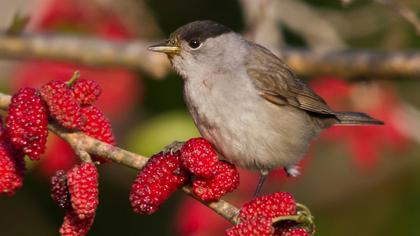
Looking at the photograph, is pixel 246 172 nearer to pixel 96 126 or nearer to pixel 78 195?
pixel 96 126

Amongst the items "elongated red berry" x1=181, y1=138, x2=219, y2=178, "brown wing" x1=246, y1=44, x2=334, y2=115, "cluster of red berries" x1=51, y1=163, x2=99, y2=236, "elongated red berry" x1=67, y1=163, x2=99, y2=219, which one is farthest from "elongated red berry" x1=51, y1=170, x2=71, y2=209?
"brown wing" x1=246, y1=44, x2=334, y2=115

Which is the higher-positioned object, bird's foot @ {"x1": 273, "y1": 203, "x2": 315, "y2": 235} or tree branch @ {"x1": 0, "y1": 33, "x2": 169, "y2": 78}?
tree branch @ {"x1": 0, "y1": 33, "x2": 169, "y2": 78}

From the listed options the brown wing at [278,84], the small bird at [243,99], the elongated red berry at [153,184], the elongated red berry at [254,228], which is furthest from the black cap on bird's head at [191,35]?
the elongated red berry at [254,228]

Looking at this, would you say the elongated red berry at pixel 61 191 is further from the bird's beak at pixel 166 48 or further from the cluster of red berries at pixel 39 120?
the bird's beak at pixel 166 48

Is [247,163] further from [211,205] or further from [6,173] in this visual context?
[6,173]

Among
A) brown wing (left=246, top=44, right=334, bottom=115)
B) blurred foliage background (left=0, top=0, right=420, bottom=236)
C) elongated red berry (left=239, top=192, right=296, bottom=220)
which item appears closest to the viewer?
elongated red berry (left=239, top=192, right=296, bottom=220)

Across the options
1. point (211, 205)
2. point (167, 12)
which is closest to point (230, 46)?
point (211, 205)

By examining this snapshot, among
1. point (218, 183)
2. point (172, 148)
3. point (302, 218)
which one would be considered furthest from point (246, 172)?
point (302, 218)

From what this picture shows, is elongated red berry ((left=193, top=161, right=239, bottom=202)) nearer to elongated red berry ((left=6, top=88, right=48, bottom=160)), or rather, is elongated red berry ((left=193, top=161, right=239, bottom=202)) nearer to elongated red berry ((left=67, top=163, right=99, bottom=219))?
elongated red berry ((left=67, top=163, right=99, bottom=219))
